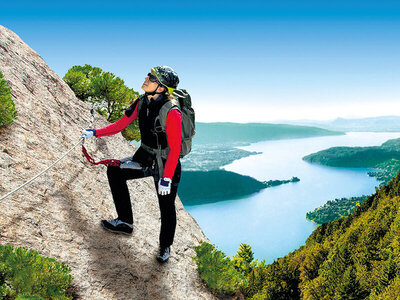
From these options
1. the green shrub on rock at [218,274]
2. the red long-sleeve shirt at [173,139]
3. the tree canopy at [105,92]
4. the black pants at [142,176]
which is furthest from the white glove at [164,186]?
the tree canopy at [105,92]

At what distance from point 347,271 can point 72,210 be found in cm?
2838

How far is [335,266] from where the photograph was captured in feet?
99.3

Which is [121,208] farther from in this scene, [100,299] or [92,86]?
[92,86]

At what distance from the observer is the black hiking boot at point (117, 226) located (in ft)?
18.7

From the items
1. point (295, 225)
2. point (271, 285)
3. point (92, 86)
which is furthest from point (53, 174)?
point (295, 225)

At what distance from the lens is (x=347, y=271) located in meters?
25.9

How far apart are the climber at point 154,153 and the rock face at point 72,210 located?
58 centimetres

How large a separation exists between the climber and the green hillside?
2289 cm

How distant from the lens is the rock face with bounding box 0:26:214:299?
15.0ft

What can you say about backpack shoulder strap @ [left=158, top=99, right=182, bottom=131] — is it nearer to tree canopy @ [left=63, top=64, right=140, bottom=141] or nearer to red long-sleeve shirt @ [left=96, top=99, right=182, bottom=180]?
red long-sleeve shirt @ [left=96, top=99, right=182, bottom=180]

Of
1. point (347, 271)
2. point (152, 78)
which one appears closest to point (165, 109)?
point (152, 78)

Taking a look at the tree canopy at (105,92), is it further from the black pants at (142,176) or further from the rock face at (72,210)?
the black pants at (142,176)

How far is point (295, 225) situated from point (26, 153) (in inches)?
7835

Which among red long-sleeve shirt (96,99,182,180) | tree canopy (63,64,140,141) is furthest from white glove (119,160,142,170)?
tree canopy (63,64,140,141)
